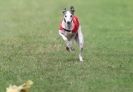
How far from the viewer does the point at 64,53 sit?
52.2 ft

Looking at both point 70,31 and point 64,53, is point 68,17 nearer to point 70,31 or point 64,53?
point 70,31

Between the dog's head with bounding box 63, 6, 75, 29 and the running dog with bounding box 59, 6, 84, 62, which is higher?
the dog's head with bounding box 63, 6, 75, 29

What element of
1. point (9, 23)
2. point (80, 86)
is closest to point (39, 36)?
point (9, 23)

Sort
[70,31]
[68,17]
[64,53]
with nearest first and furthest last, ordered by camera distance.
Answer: [70,31] < [68,17] < [64,53]

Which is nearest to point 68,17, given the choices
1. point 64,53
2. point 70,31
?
point 70,31

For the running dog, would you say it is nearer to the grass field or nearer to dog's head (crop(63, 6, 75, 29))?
dog's head (crop(63, 6, 75, 29))

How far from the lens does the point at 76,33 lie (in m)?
14.9

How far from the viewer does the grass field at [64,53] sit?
444 inches

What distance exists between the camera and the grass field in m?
11.3

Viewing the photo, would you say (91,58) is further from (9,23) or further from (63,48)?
(9,23)

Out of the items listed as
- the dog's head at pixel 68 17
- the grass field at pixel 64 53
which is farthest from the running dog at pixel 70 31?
the grass field at pixel 64 53

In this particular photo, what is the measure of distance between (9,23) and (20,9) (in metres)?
8.00

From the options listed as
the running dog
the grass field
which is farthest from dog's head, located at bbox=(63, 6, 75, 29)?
the grass field

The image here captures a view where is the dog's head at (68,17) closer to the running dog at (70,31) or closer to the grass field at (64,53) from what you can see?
the running dog at (70,31)
